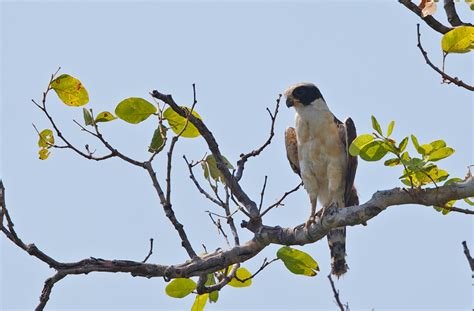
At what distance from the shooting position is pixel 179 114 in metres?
4.26

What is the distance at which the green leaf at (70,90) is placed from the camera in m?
4.04

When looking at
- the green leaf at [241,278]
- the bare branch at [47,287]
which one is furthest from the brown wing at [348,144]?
the bare branch at [47,287]

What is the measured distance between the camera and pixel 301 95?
6336 millimetres

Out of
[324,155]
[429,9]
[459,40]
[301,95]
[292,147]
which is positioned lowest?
[459,40]

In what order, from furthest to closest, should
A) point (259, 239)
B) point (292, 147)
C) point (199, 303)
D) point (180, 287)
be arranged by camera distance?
point (292, 147), point (259, 239), point (199, 303), point (180, 287)

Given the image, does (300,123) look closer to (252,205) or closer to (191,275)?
(252,205)

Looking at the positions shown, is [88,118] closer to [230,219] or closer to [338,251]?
[230,219]

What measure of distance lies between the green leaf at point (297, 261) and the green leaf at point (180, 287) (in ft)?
1.72

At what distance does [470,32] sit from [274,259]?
167cm

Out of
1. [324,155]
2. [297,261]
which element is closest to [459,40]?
[297,261]

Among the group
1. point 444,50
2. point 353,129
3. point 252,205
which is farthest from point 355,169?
point 444,50

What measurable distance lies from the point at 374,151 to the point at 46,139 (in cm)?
188

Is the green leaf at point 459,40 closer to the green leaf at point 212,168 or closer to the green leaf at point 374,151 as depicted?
the green leaf at point 374,151

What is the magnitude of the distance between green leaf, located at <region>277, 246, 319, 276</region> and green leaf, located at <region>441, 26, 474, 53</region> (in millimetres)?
1407
